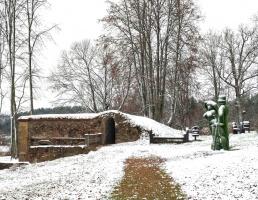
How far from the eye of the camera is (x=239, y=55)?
1501 inches

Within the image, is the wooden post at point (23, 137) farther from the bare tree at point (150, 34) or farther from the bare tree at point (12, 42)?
the bare tree at point (150, 34)

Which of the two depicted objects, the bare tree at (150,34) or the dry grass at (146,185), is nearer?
the dry grass at (146,185)

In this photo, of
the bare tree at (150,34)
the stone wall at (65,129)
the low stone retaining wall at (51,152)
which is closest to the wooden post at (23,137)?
the stone wall at (65,129)

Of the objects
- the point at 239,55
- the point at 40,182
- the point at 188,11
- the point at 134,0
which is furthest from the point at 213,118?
the point at 239,55

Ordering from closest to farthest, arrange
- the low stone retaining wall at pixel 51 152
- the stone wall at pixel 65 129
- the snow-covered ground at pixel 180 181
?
the snow-covered ground at pixel 180 181 → the low stone retaining wall at pixel 51 152 → the stone wall at pixel 65 129

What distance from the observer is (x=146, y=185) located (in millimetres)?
9141

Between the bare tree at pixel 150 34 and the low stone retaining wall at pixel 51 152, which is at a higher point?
the bare tree at pixel 150 34

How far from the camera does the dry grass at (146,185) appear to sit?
26.0ft

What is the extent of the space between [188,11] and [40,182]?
20.1 m

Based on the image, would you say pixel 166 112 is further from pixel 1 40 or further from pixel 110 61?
pixel 1 40

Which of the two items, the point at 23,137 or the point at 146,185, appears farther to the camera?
the point at 23,137

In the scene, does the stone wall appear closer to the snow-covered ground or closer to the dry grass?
the snow-covered ground

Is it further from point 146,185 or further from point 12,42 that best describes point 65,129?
point 146,185

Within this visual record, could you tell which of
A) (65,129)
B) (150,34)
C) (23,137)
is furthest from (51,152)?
(150,34)
